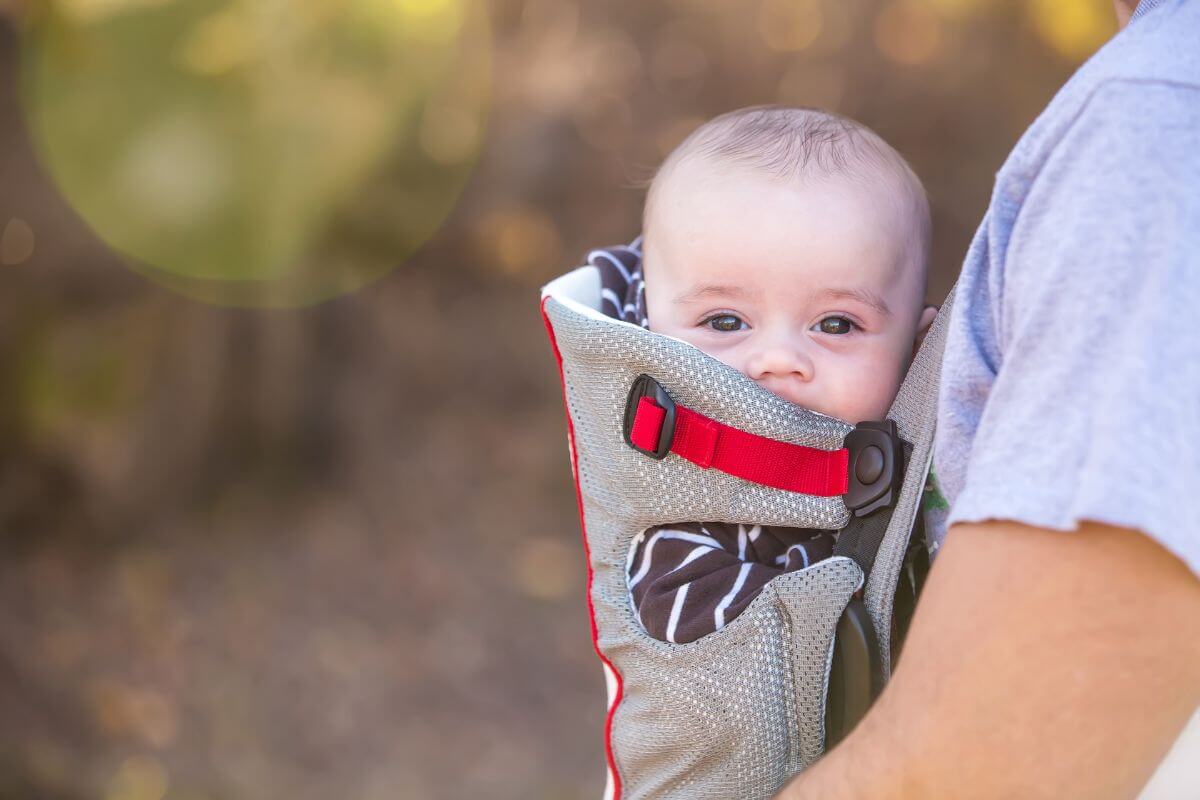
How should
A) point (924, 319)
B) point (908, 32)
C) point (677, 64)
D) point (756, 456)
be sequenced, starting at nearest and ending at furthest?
point (756, 456) → point (924, 319) → point (908, 32) → point (677, 64)

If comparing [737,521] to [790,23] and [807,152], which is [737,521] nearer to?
[807,152]

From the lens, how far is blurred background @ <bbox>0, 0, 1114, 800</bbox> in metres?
4.88

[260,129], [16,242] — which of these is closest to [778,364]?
[260,129]

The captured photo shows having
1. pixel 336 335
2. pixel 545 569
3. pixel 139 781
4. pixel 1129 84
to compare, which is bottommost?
pixel 139 781

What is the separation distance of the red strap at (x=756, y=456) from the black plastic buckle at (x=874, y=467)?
0.02 meters

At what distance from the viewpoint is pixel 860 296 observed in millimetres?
1485

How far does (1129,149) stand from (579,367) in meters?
0.72

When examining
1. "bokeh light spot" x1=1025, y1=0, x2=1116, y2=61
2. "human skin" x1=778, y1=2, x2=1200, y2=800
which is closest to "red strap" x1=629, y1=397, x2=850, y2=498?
"human skin" x1=778, y1=2, x2=1200, y2=800

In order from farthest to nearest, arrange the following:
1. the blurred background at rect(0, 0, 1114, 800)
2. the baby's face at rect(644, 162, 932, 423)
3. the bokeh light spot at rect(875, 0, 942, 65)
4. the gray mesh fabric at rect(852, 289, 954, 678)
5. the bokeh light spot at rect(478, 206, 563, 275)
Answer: the bokeh light spot at rect(478, 206, 563, 275) → the bokeh light spot at rect(875, 0, 942, 65) → the blurred background at rect(0, 0, 1114, 800) → the baby's face at rect(644, 162, 932, 423) → the gray mesh fabric at rect(852, 289, 954, 678)

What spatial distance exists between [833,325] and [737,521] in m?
0.30

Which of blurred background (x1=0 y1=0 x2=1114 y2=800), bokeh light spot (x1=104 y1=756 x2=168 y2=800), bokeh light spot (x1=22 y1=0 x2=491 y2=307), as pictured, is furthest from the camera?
bokeh light spot (x1=22 y1=0 x2=491 y2=307)

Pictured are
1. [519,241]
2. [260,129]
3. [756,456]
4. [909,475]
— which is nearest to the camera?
[909,475]

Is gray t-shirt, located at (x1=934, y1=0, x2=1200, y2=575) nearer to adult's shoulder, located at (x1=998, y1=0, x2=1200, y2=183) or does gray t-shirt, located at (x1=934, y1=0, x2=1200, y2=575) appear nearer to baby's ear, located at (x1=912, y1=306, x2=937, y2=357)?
adult's shoulder, located at (x1=998, y1=0, x2=1200, y2=183)

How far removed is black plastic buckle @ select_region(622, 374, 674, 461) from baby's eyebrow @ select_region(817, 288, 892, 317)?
0.26 m
